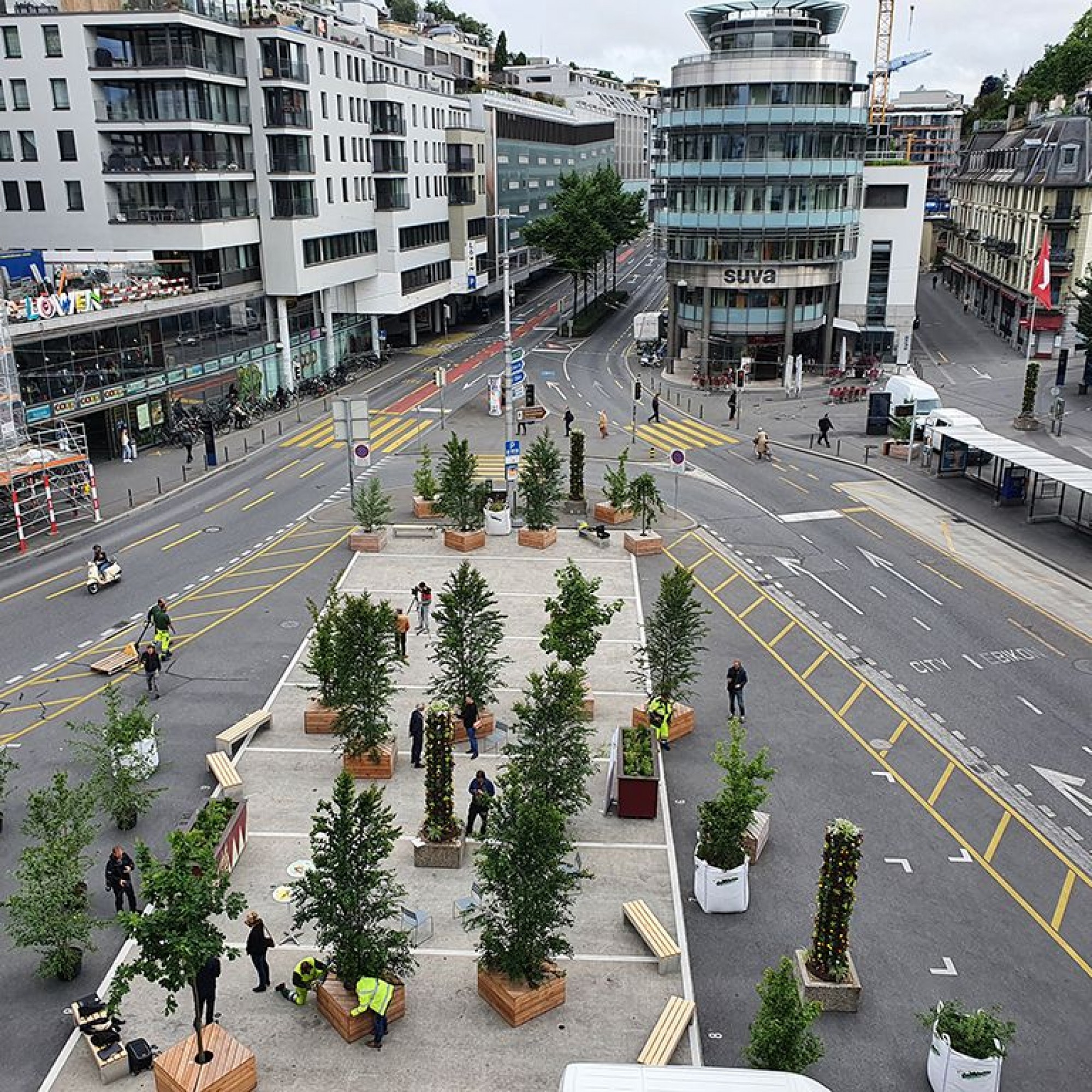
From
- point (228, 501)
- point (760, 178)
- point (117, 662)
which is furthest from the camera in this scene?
point (760, 178)

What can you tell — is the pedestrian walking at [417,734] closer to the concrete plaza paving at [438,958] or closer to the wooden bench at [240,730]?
the concrete plaza paving at [438,958]

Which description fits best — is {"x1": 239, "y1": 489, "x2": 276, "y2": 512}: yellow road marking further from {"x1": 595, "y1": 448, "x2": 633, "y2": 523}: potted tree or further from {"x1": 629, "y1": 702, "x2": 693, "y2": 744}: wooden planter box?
{"x1": 629, "y1": 702, "x2": 693, "y2": 744}: wooden planter box

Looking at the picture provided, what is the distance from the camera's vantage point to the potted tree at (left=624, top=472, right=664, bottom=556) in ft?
128

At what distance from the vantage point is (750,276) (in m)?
70.4

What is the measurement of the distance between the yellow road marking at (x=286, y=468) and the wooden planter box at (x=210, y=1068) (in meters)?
36.6

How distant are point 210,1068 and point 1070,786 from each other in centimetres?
1909

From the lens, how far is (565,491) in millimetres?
46594

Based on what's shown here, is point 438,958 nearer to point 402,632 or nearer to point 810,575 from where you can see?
point 402,632

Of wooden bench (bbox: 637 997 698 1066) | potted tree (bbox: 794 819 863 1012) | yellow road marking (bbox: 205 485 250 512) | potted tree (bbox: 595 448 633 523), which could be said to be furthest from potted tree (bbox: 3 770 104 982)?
yellow road marking (bbox: 205 485 250 512)

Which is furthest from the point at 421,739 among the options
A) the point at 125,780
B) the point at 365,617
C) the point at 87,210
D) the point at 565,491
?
the point at 87,210

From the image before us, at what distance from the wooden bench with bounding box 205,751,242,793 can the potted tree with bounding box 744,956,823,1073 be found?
13105 mm

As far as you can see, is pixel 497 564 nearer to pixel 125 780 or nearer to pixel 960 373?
pixel 125 780

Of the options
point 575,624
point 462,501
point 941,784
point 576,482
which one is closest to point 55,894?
point 575,624

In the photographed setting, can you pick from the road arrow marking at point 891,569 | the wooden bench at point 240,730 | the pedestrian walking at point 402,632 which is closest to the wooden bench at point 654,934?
the wooden bench at point 240,730
